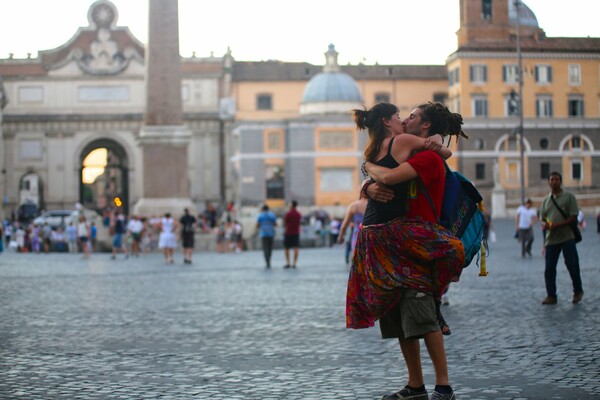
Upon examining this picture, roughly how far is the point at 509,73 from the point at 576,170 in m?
12.1

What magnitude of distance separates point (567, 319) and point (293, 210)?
49.3 feet

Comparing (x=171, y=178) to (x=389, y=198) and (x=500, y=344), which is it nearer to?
(x=500, y=344)

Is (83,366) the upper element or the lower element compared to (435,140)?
lower

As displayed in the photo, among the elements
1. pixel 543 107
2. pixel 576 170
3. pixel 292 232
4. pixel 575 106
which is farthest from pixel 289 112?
pixel 292 232

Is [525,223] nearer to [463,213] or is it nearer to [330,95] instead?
[463,213]

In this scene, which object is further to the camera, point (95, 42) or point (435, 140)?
point (95, 42)

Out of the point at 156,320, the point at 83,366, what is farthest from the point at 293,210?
the point at 83,366

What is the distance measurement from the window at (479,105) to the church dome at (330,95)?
282 inches

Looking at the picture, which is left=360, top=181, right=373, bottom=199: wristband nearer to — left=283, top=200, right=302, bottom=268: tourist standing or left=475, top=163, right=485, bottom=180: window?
left=283, top=200, right=302, bottom=268: tourist standing

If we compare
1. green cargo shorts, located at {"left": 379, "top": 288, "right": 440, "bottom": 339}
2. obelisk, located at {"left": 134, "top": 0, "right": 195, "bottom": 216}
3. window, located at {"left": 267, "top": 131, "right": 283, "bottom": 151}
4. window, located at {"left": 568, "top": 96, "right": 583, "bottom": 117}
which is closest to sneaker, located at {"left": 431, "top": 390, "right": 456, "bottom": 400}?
green cargo shorts, located at {"left": 379, "top": 288, "right": 440, "bottom": 339}

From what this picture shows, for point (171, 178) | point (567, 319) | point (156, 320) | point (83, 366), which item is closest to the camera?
point (83, 366)

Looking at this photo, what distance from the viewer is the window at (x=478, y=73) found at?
70.6m

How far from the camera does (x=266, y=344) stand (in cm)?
1109

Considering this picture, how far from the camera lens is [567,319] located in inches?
488
